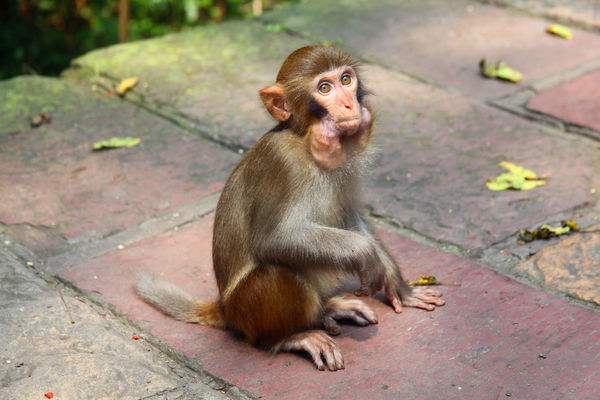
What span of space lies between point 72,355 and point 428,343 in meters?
1.30

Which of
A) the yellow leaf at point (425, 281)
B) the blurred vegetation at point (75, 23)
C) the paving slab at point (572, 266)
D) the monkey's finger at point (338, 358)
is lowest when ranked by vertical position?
the blurred vegetation at point (75, 23)

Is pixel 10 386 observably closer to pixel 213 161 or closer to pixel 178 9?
pixel 213 161

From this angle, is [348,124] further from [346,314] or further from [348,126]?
[346,314]

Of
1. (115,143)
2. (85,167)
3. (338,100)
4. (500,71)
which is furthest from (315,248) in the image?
(500,71)

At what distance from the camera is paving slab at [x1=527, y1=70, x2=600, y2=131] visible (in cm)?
557

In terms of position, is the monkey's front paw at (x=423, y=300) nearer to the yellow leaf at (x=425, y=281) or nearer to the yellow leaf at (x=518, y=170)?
the yellow leaf at (x=425, y=281)

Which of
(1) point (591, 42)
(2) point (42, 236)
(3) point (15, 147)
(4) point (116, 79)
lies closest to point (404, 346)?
(2) point (42, 236)

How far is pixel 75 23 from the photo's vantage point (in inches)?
337

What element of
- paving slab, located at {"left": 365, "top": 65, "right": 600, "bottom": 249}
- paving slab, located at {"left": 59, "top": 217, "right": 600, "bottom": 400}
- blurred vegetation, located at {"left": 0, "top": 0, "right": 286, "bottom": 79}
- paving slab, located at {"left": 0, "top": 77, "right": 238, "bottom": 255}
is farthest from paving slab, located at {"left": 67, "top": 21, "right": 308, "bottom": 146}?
paving slab, located at {"left": 59, "top": 217, "right": 600, "bottom": 400}

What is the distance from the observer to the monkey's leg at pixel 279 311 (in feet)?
12.4

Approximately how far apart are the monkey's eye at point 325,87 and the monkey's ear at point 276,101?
0.15m

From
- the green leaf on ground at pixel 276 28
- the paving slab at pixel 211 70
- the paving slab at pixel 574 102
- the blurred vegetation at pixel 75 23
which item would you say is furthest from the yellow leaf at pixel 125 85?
the paving slab at pixel 574 102

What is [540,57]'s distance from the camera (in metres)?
6.35

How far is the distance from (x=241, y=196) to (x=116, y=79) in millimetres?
2486
